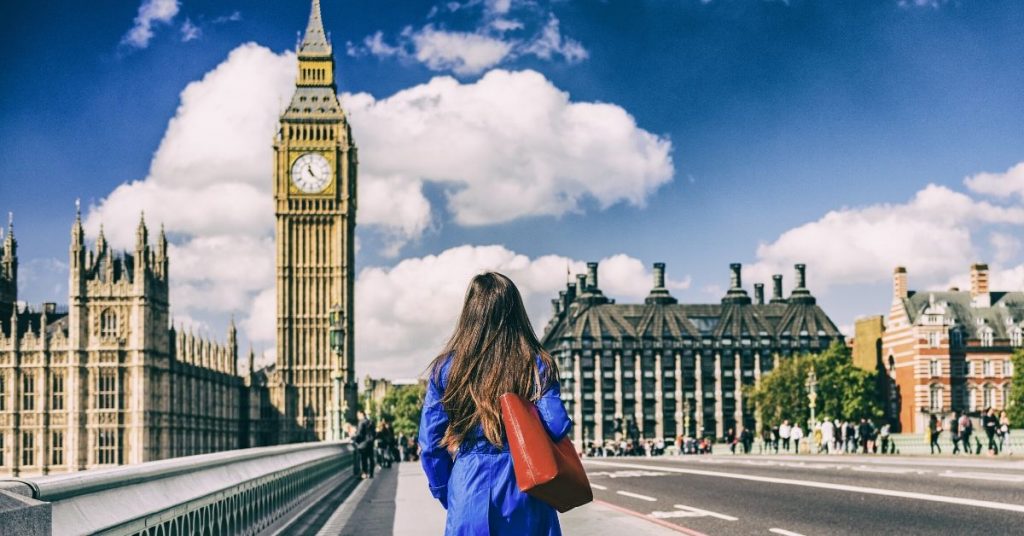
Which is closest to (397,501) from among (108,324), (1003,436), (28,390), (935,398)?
(1003,436)

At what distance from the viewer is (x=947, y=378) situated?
9750cm

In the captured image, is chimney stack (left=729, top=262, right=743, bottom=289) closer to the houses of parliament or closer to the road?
the houses of parliament

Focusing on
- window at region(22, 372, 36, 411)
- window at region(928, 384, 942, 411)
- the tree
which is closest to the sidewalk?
window at region(22, 372, 36, 411)

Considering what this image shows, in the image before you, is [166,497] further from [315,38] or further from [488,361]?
[315,38]

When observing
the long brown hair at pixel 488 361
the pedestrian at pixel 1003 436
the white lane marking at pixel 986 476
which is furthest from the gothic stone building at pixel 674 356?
the long brown hair at pixel 488 361

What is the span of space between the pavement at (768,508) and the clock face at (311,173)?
96419 mm

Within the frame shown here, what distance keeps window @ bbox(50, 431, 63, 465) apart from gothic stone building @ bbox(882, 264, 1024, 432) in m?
64.3

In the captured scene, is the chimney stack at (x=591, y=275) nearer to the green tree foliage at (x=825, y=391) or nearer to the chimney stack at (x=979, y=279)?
the green tree foliage at (x=825, y=391)

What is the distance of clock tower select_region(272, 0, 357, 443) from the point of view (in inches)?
4567

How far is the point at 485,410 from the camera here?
16.0ft

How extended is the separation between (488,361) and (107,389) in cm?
8693

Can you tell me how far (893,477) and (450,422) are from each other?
2047 cm

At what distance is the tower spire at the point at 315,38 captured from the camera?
128 meters

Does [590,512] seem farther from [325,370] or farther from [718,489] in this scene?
[325,370]
